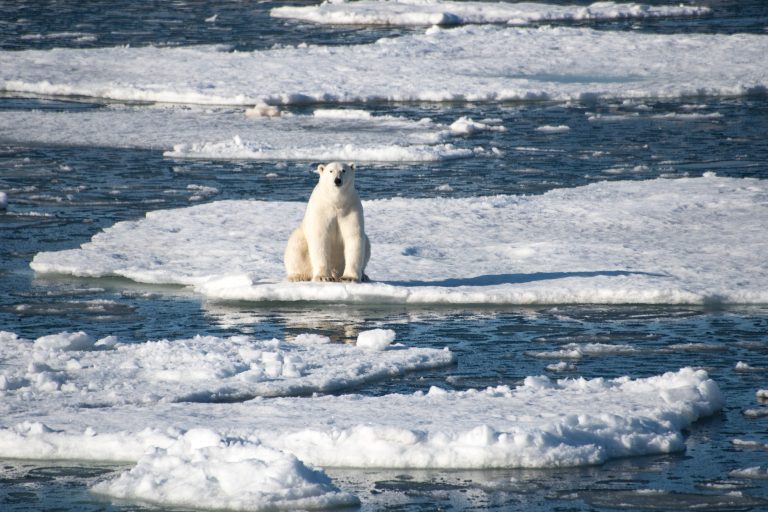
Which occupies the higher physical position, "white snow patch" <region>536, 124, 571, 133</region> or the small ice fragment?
"white snow patch" <region>536, 124, 571, 133</region>

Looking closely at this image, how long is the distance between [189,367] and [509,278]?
8.70 ft

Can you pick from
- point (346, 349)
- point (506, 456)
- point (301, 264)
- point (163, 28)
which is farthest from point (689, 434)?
point (163, 28)

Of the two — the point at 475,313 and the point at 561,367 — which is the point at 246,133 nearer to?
the point at 475,313

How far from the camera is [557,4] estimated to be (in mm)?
30922

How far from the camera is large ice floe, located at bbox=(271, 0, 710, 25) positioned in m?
27.5

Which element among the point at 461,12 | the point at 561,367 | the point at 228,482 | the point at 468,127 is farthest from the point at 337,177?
the point at 461,12

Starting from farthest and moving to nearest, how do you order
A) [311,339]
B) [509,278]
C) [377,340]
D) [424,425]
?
[509,278] → [311,339] → [377,340] → [424,425]

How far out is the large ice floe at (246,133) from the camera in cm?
1388

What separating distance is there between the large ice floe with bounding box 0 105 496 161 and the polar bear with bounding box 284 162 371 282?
559cm

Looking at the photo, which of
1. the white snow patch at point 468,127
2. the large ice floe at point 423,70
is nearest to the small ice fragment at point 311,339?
the white snow patch at point 468,127

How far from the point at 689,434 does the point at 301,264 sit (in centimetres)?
325

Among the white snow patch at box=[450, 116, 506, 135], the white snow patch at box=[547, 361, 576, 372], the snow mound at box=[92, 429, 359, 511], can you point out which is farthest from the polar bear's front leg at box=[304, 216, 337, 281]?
the white snow patch at box=[450, 116, 506, 135]

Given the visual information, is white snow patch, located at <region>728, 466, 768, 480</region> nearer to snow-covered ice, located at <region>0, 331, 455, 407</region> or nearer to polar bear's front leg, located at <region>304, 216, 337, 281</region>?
snow-covered ice, located at <region>0, 331, 455, 407</region>

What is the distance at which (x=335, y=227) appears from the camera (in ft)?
26.1
